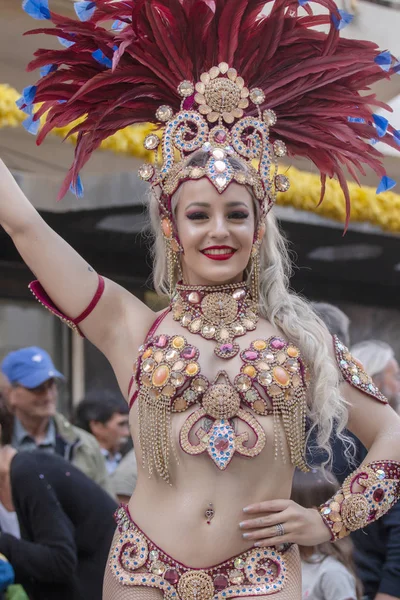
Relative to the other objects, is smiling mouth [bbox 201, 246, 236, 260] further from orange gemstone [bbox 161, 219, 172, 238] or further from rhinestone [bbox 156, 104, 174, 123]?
rhinestone [bbox 156, 104, 174, 123]

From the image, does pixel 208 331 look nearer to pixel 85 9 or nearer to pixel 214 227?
pixel 214 227

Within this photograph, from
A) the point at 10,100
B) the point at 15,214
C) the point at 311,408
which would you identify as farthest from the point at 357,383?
the point at 10,100

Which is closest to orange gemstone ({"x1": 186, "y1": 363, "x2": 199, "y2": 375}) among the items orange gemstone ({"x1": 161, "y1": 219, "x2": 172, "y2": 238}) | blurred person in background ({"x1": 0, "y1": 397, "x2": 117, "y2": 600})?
orange gemstone ({"x1": 161, "y1": 219, "x2": 172, "y2": 238})

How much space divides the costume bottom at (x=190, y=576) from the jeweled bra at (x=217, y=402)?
0.23 m

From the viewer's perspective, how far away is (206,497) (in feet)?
9.88

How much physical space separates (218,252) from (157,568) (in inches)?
36.9

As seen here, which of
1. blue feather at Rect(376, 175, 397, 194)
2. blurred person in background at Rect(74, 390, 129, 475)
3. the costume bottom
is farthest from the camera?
blurred person in background at Rect(74, 390, 129, 475)

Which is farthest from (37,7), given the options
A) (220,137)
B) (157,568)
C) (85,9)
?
(157,568)

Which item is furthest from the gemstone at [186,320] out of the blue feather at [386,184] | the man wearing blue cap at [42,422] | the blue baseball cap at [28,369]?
the blue baseball cap at [28,369]

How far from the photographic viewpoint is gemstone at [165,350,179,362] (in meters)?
3.06

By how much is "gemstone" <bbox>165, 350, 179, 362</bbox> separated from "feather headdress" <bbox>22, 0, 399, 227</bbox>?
1.69 ft

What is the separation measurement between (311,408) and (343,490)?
27cm

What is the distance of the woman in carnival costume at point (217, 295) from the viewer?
9.87ft

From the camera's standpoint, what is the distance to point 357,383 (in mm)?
3248
